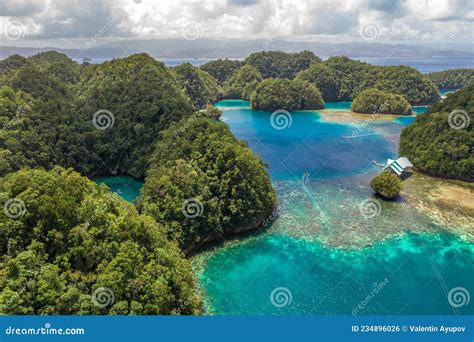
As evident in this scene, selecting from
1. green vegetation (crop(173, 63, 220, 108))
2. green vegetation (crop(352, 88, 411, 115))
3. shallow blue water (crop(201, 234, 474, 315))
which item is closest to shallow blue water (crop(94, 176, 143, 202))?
shallow blue water (crop(201, 234, 474, 315))

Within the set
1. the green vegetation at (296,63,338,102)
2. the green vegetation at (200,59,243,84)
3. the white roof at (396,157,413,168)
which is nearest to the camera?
the white roof at (396,157,413,168)

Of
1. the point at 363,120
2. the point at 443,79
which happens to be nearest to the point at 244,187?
the point at 363,120

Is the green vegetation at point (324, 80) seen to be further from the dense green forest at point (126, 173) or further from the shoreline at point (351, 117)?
the dense green forest at point (126, 173)

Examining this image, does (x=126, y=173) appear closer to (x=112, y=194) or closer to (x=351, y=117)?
(x=112, y=194)

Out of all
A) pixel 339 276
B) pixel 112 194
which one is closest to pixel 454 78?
pixel 339 276

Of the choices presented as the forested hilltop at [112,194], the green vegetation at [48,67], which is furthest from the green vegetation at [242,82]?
the forested hilltop at [112,194]

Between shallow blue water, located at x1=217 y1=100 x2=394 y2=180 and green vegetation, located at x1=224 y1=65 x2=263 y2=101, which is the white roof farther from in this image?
green vegetation, located at x1=224 y1=65 x2=263 y2=101
